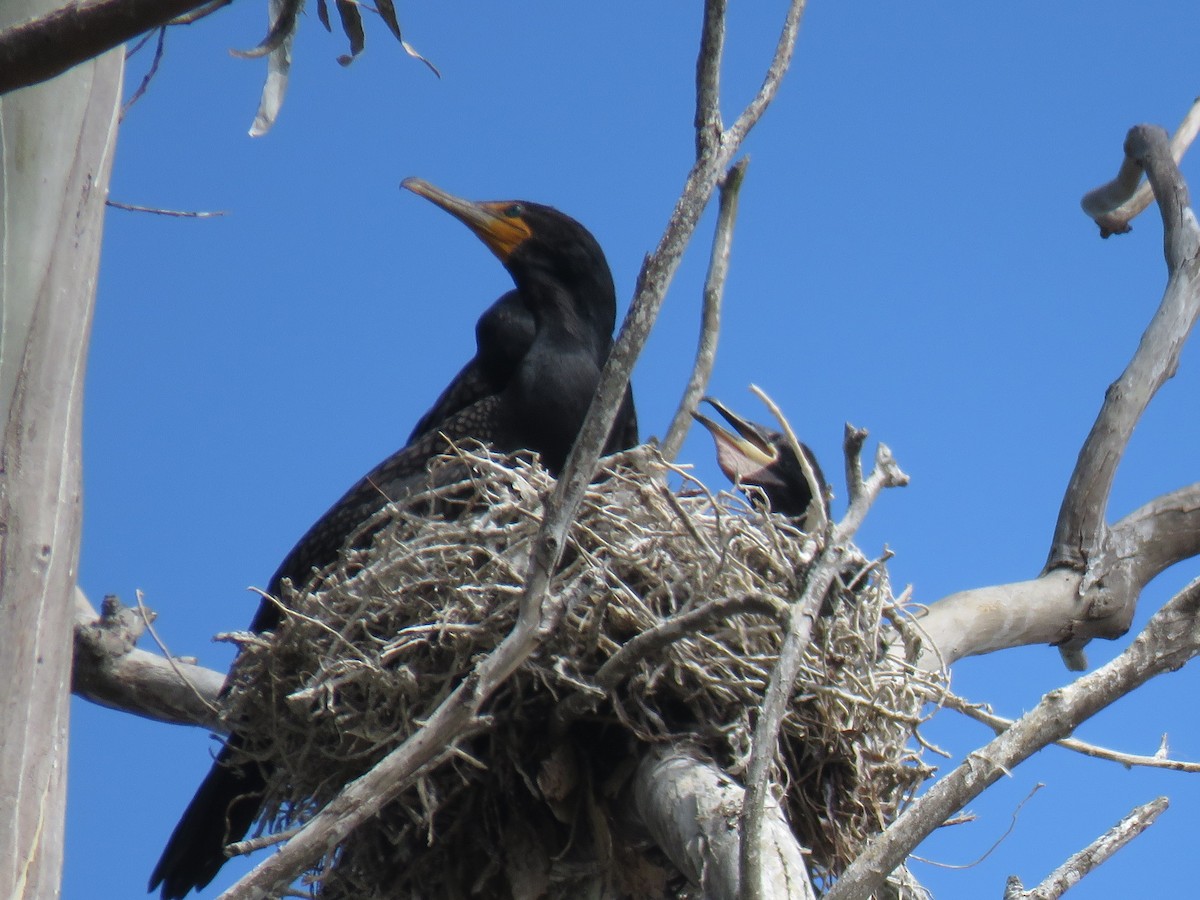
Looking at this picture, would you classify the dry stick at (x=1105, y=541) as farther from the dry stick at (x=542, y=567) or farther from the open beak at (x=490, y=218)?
the dry stick at (x=542, y=567)

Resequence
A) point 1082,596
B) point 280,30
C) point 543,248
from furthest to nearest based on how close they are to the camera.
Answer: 1. point 543,248
2. point 1082,596
3. point 280,30

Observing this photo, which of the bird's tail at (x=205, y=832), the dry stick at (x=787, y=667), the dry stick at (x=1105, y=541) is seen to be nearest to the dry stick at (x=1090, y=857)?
the dry stick at (x=787, y=667)

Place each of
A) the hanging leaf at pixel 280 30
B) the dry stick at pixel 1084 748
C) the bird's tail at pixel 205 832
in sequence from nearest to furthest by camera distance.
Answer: the dry stick at pixel 1084 748 → the hanging leaf at pixel 280 30 → the bird's tail at pixel 205 832

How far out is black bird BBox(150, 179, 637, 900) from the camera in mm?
3328

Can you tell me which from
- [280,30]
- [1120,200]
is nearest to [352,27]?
[280,30]

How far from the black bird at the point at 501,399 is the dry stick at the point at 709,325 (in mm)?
287

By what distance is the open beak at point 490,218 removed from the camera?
4.18 metres

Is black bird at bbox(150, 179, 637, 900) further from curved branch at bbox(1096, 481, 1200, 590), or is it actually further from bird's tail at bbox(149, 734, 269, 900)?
curved branch at bbox(1096, 481, 1200, 590)

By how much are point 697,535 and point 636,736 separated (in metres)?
0.37

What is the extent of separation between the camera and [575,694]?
8.40 ft

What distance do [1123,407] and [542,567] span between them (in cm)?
233

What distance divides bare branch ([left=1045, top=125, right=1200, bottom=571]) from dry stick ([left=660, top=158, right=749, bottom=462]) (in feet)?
3.18

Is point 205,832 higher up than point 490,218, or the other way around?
point 490,218

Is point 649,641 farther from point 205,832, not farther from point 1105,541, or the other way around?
point 1105,541
